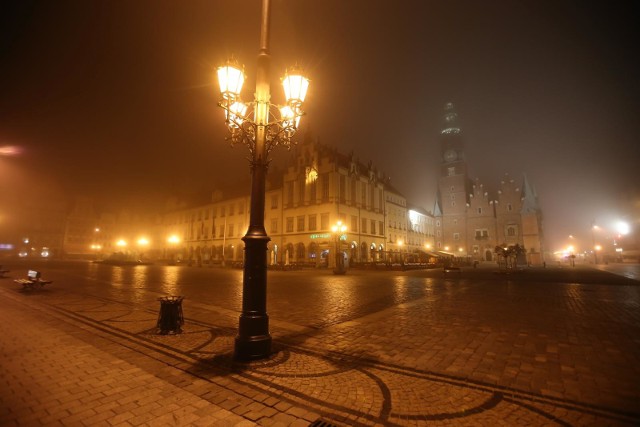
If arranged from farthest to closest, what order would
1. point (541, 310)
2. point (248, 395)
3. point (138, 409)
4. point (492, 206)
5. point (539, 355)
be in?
point (492, 206) → point (541, 310) → point (539, 355) → point (248, 395) → point (138, 409)

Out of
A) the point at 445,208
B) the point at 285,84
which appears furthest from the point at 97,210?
the point at 285,84

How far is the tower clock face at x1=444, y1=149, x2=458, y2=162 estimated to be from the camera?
7562 cm

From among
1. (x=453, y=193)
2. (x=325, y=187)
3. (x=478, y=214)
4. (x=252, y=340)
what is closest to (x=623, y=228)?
(x=478, y=214)

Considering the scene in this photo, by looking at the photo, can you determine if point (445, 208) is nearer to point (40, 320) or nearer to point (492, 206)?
point (492, 206)

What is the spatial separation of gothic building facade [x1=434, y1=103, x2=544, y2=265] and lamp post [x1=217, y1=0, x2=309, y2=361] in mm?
61861

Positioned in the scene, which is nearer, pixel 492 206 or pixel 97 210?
pixel 492 206

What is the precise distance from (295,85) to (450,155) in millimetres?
78761

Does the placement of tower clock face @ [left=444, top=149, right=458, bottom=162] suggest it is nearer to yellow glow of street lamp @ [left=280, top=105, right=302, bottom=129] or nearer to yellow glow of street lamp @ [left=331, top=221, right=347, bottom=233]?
yellow glow of street lamp @ [left=331, top=221, right=347, bottom=233]

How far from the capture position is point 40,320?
8.03 metres

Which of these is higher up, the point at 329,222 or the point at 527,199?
the point at 527,199

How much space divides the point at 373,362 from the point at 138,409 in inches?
137

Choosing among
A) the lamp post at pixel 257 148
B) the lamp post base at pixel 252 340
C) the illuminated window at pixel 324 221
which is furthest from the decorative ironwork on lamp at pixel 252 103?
the illuminated window at pixel 324 221

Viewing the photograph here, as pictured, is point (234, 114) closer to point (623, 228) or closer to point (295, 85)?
point (295, 85)

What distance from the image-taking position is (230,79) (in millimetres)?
6289
